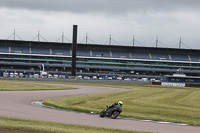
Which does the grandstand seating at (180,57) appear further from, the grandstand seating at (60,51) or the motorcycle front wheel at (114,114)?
the motorcycle front wheel at (114,114)

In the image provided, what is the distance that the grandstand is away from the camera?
13412 cm

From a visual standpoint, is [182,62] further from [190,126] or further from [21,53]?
[190,126]

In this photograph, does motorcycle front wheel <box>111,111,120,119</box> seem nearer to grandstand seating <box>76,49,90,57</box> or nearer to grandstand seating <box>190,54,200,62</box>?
grandstand seating <box>76,49,90,57</box>

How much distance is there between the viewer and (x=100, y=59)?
13838 cm

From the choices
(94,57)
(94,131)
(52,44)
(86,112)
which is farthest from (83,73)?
(94,131)

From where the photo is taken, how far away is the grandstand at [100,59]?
134 meters

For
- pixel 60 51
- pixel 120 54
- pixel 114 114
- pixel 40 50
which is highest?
pixel 40 50

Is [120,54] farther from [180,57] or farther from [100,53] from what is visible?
[180,57]

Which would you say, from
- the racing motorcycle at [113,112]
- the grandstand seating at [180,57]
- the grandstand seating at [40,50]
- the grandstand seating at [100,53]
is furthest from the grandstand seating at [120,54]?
the racing motorcycle at [113,112]

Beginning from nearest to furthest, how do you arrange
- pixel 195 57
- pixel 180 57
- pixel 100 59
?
1. pixel 100 59
2. pixel 180 57
3. pixel 195 57

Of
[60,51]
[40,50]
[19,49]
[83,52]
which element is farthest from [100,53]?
[19,49]

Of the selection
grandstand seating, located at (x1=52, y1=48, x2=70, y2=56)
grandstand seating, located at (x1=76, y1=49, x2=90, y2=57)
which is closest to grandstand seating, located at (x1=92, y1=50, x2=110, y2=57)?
grandstand seating, located at (x1=76, y1=49, x2=90, y2=57)

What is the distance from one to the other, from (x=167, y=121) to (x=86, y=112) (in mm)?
6460

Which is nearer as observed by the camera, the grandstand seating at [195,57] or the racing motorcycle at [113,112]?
the racing motorcycle at [113,112]
